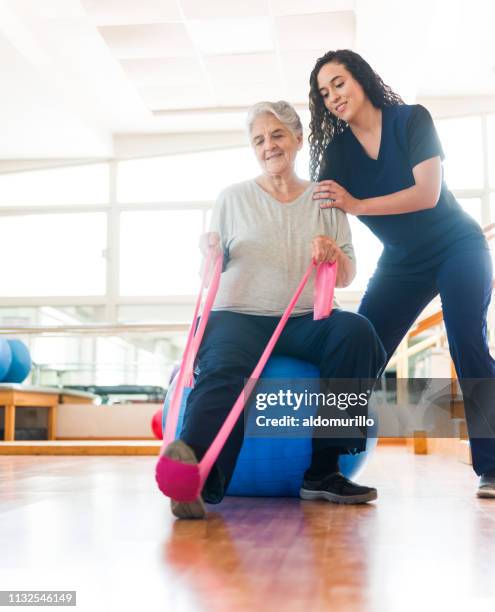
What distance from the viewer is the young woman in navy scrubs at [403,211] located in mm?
2023

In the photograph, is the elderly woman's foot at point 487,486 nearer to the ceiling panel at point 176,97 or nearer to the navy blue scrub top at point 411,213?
the navy blue scrub top at point 411,213

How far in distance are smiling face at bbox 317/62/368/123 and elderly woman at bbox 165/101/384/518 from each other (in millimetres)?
126

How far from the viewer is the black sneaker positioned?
1884 mm

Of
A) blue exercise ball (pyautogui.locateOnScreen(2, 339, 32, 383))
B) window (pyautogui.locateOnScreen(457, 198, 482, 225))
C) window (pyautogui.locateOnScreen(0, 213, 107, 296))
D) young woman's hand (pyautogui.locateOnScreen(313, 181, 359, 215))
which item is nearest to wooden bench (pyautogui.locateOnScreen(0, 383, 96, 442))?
blue exercise ball (pyautogui.locateOnScreen(2, 339, 32, 383))

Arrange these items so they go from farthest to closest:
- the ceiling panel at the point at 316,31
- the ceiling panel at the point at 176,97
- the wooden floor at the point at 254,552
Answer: the ceiling panel at the point at 176,97
the ceiling panel at the point at 316,31
the wooden floor at the point at 254,552

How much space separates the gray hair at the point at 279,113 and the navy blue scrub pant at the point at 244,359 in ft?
1.75

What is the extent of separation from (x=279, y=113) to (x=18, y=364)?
3906 mm

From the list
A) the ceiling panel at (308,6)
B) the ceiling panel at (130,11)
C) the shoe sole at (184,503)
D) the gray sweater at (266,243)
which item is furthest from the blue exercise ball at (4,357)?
the shoe sole at (184,503)

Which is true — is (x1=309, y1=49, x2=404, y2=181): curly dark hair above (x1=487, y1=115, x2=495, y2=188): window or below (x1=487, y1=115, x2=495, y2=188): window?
below

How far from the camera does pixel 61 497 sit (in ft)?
6.77

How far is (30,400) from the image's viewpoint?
5.10 meters

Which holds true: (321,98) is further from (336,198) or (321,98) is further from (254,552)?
(254,552)

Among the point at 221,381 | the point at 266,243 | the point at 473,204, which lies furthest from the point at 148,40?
the point at 221,381

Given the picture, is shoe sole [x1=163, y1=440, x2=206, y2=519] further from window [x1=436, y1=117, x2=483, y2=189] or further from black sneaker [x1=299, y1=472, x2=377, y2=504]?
window [x1=436, y1=117, x2=483, y2=189]
